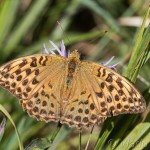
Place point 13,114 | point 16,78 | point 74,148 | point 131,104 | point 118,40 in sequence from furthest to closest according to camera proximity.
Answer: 1. point 118,40
2. point 74,148
3. point 13,114
4. point 16,78
5. point 131,104

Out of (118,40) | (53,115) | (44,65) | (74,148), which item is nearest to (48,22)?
(118,40)

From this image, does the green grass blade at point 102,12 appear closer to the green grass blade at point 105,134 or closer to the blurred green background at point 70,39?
the blurred green background at point 70,39

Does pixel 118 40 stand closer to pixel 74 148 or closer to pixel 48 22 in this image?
pixel 48 22

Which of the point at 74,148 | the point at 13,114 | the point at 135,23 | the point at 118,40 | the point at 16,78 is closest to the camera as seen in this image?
the point at 16,78

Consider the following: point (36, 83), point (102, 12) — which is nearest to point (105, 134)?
point (36, 83)

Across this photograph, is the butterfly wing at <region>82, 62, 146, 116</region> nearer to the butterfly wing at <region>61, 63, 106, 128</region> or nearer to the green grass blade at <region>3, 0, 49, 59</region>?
the butterfly wing at <region>61, 63, 106, 128</region>

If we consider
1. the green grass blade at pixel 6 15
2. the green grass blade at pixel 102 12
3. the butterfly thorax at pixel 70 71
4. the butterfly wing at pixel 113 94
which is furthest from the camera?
the green grass blade at pixel 102 12

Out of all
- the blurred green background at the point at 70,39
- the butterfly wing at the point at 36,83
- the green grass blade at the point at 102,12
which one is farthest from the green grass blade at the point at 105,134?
the green grass blade at the point at 102,12
